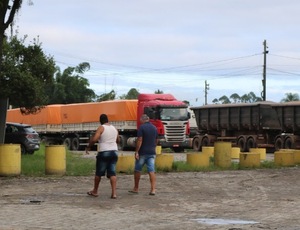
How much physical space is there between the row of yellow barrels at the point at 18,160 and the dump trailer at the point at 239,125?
2123 centimetres

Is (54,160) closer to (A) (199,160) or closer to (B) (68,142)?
(A) (199,160)

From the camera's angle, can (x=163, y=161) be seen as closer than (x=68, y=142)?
Yes

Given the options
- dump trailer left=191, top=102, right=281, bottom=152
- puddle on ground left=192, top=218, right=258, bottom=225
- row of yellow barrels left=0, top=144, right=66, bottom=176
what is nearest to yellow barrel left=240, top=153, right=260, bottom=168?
row of yellow barrels left=0, top=144, right=66, bottom=176

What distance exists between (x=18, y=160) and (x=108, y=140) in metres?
5.80

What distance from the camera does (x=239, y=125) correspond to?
129 feet

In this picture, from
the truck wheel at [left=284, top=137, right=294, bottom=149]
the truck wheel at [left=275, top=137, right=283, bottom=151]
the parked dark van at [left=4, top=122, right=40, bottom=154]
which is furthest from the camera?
the truck wheel at [left=275, top=137, right=283, bottom=151]

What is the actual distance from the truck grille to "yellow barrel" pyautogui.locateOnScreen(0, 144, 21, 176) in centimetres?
1899

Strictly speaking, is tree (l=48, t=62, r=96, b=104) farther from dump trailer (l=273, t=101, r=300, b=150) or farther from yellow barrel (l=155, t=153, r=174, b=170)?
yellow barrel (l=155, t=153, r=174, b=170)

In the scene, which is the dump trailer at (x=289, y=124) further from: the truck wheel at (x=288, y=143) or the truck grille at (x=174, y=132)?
the truck grille at (x=174, y=132)

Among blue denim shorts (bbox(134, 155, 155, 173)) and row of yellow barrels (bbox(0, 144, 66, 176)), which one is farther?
row of yellow barrels (bbox(0, 144, 66, 176))

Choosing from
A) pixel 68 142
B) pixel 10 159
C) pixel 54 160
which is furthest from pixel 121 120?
pixel 10 159

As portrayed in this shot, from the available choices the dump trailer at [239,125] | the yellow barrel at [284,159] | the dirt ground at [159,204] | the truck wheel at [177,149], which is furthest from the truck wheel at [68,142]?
the dirt ground at [159,204]

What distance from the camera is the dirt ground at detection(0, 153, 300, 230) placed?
9.99 meters

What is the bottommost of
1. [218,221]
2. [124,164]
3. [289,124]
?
[218,221]
